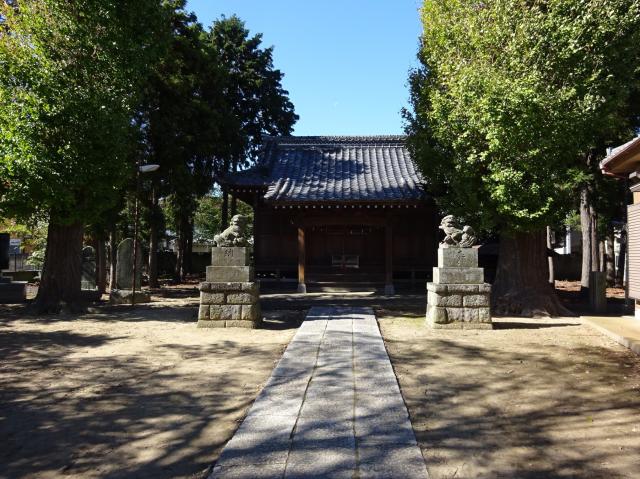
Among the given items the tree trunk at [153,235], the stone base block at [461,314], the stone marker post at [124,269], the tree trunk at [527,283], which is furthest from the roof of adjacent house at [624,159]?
the tree trunk at [153,235]

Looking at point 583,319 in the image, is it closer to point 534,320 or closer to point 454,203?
point 534,320

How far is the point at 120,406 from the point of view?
4.48 m

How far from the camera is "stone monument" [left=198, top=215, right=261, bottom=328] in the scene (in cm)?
882

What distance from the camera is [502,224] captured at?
418 inches

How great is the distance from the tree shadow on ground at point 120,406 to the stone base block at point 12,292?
724cm

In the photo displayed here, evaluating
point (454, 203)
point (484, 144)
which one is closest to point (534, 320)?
point (454, 203)

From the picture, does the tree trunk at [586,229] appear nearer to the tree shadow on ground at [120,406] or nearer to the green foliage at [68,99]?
the tree shadow on ground at [120,406]

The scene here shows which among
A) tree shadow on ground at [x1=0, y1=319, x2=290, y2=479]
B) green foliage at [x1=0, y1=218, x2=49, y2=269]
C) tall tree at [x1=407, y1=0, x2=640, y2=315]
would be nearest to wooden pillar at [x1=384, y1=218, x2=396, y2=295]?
tall tree at [x1=407, y1=0, x2=640, y2=315]

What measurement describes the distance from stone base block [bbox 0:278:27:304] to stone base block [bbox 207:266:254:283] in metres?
8.43

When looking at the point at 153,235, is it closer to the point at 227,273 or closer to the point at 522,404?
the point at 227,273

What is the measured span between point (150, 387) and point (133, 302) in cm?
838

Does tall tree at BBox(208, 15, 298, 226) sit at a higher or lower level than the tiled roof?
higher

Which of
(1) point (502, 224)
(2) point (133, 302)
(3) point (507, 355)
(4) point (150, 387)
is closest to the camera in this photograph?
(4) point (150, 387)

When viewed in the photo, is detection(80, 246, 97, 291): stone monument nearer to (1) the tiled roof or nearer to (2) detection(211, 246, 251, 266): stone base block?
(2) detection(211, 246, 251, 266): stone base block
